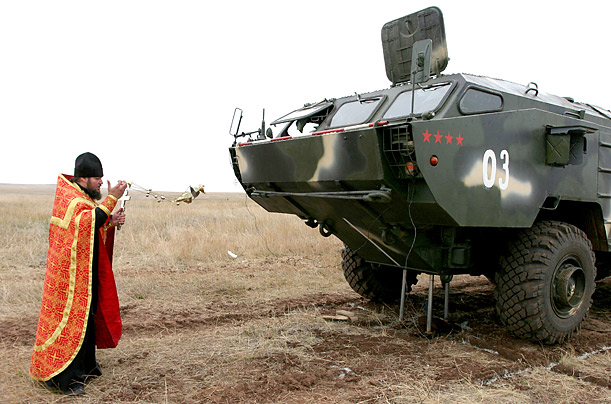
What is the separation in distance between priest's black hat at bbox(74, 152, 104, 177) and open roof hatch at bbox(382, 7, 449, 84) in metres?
3.08

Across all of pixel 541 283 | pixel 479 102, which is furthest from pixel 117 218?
pixel 541 283

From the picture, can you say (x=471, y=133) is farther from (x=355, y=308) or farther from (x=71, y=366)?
(x=71, y=366)

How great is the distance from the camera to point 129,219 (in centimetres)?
1320

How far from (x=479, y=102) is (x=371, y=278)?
231 cm

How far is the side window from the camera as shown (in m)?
4.40

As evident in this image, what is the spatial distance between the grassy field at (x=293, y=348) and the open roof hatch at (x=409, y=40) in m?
2.51

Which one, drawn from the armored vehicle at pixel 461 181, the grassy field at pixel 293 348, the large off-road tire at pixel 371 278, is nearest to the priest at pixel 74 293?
the grassy field at pixel 293 348

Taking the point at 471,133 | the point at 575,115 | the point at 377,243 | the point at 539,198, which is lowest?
the point at 377,243

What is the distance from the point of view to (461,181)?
3.85 meters

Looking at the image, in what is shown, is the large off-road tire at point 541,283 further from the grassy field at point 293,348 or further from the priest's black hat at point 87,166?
the priest's black hat at point 87,166

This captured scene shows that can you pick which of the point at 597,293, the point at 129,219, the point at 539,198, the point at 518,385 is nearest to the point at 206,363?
the point at 518,385

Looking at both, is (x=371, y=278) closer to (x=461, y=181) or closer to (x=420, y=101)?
(x=420, y=101)

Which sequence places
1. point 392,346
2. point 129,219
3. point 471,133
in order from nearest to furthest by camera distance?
point 471,133
point 392,346
point 129,219

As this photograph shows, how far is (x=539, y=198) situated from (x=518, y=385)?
5.04ft
